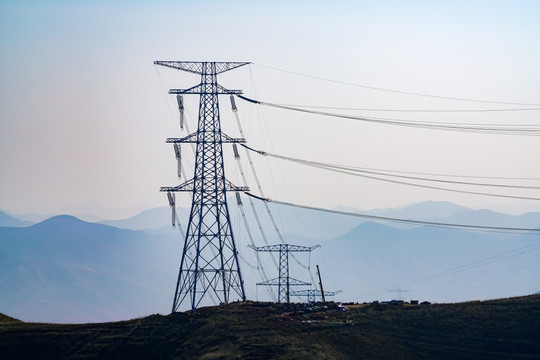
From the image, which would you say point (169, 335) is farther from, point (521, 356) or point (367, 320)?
point (521, 356)

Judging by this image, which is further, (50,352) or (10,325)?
(10,325)

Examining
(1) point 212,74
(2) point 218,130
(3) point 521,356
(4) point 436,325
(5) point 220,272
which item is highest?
(1) point 212,74

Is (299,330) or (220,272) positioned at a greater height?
(220,272)

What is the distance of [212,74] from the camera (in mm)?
96062

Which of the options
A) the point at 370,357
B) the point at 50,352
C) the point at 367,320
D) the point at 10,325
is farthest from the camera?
the point at 10,325

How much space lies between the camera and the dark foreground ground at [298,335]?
78938mm

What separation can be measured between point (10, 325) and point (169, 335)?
27.8 meters

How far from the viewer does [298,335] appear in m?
82.4

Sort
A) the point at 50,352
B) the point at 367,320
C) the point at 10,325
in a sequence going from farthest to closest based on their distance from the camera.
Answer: the point at 10,325, the point at 367,320, the point at 50,352

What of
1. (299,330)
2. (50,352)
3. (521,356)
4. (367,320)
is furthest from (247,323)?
(521,356)

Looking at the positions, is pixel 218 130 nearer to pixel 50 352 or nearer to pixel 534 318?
pixel 50 352

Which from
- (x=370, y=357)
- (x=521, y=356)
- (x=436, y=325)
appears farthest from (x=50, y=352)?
(x=521, y=356)

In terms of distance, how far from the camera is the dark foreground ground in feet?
259

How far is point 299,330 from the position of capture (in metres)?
84.7
